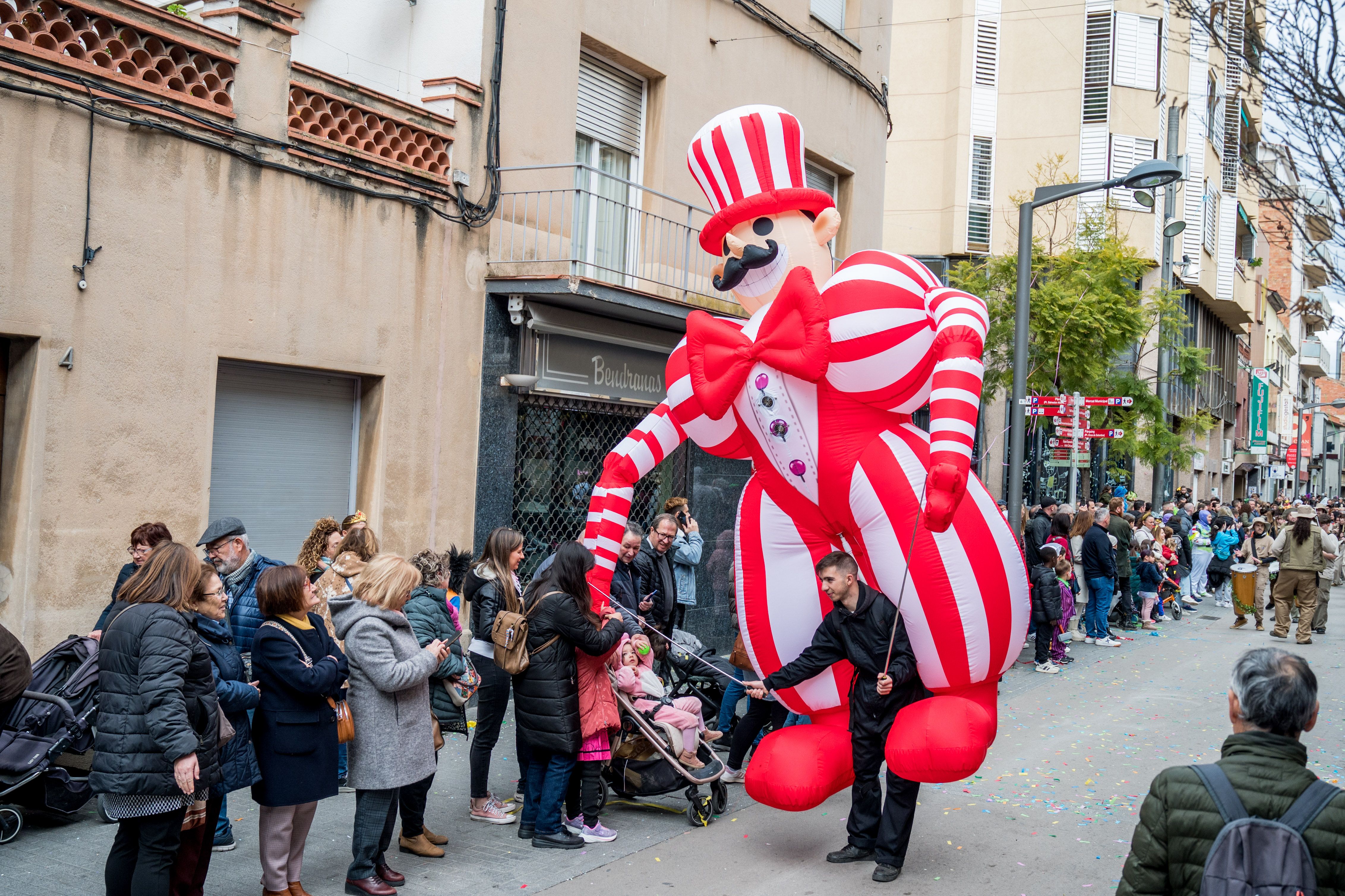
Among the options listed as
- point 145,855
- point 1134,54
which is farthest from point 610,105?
point 1134,54

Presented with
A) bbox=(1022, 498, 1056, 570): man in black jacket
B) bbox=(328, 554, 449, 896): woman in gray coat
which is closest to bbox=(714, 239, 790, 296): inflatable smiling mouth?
bbox=(328, 554, 449, 896): woman in gray coat

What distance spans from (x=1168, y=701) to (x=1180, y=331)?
62.6 ft

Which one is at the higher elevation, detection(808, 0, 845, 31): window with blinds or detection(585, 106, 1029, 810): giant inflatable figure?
detection(808, 0, 845, 31): window with blinds

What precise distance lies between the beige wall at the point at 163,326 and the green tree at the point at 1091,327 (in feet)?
35.0

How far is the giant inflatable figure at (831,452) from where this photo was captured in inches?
230

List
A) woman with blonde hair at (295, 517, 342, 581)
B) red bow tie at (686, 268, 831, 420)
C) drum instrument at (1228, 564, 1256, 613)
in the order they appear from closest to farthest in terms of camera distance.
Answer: red bow tie at (686, 268, 831, 420) → woman with blonde hair at (295, 517, 342, 581) → drum instrument at (1228, 564, 1256, 613)

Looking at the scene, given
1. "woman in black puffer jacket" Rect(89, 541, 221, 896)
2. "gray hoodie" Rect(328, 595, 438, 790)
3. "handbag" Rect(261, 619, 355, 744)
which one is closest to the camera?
"woman in black puffer jacket" Rect(89, 541, 221, 896)

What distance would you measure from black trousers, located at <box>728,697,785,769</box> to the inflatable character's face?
2.72 metres

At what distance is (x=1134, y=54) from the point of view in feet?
93.6

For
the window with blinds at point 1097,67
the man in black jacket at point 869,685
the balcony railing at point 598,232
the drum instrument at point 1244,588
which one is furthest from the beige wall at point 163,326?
the window with blinds at point 1097,67

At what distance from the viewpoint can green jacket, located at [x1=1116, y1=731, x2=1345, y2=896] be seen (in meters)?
2.99

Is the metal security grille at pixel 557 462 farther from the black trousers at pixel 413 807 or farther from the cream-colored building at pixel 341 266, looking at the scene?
the black trousers at pixel 413 807

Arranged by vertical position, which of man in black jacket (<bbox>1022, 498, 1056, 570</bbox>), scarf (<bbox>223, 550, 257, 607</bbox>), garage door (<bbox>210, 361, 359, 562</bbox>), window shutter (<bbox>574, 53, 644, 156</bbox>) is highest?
window shutter (<bbox>574, 53, 644, 156</bbox>)

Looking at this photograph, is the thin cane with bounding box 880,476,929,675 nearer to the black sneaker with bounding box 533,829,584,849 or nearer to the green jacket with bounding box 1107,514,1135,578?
the black sneaker with bounding box 533,829,584,849
